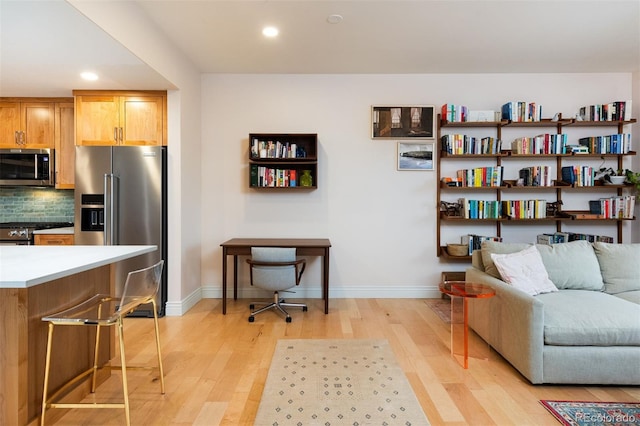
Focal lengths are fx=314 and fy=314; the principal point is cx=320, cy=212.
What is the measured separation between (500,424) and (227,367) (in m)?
1.82

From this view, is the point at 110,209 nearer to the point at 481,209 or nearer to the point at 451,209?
the point at 451,209

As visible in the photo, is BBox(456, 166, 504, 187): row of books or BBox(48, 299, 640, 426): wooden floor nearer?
BBox(48, 299, 640, 426): wooden floor

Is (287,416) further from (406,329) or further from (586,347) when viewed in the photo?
(586,347)

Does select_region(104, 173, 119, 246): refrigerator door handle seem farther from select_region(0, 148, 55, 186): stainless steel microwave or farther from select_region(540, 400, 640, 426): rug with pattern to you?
select_region(540, 400, 640, 426): rug with pattern

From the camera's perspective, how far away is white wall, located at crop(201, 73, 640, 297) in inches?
161

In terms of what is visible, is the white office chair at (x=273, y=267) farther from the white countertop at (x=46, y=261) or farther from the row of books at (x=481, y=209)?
the row of books at (x=481, y=209)

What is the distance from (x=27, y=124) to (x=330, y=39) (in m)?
3.82

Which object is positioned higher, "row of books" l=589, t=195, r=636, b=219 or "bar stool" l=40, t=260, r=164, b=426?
"row of books" l=589, t=195, r=636, b=219

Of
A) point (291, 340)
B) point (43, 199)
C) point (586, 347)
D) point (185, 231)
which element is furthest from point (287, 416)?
point (43, 199)

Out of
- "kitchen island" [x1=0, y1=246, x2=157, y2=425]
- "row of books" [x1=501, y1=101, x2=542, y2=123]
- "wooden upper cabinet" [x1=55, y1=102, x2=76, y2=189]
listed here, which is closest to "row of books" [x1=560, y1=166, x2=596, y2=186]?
"row of books" [x1=501, y1=101, x2=542, y2=123]

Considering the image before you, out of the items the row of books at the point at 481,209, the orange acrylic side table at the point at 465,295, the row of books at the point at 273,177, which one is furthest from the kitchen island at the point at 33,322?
the row of books at the point at 481,209

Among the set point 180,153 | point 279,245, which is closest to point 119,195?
point 180,153

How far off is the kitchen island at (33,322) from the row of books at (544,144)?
4.31m

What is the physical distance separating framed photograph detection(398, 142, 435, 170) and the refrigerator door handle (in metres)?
3.32
